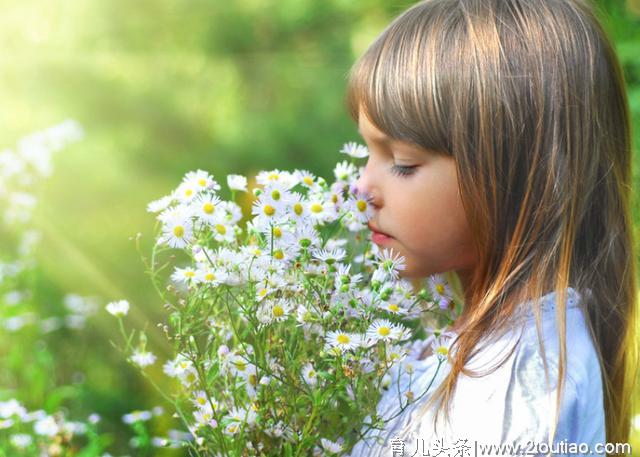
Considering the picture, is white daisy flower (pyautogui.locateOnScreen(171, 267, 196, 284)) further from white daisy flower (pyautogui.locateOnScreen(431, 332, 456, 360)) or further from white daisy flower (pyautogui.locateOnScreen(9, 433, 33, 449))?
white daisy flower (pyautogui.locateOnScreen(9, 433, 33, 449))

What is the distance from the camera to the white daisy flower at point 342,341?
0.84m

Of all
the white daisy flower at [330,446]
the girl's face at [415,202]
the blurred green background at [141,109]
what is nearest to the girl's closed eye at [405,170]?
the girl's face at [415,202]

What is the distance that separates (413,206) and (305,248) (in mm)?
174

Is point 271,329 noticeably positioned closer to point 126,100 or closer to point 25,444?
point 25,444

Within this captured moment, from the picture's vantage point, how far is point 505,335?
0.95 m

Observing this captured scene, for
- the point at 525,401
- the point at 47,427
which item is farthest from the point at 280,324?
the point at 47,427

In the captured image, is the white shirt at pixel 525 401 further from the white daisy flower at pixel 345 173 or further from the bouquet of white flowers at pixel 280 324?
the white daisy flower at pixel 345 173

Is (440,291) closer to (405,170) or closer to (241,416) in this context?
(405,170)

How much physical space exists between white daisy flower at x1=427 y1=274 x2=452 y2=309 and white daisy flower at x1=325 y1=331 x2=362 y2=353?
6.6 inches

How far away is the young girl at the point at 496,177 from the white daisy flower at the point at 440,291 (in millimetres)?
36

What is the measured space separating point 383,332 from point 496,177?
26 centimetres

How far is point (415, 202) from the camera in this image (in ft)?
3.24

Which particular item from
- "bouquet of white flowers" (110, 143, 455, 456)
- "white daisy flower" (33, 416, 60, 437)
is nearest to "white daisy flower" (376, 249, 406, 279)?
"bouquet of white flowers" (110, 143, 455, 456)

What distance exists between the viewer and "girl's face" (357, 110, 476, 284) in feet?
3.25
